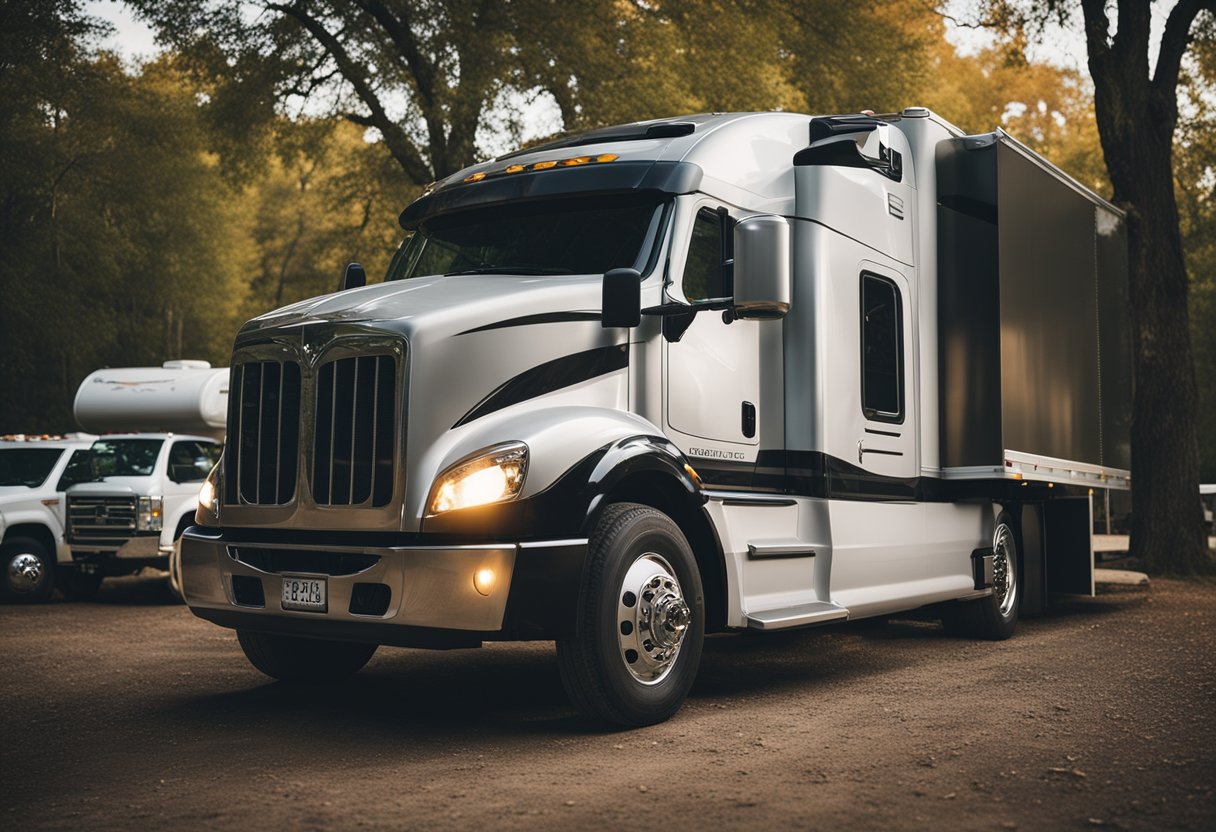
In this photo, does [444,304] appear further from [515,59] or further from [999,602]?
[515,59]

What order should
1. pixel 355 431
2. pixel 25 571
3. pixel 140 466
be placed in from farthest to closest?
pixel 140 466
pixel 25 571
pixel 355 431

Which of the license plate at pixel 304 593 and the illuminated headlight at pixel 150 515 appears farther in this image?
the illuminated headlight at pixel 150 515

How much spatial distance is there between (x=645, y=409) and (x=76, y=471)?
1118 cm

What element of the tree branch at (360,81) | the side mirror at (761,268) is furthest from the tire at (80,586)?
the side mirror at (761,268)

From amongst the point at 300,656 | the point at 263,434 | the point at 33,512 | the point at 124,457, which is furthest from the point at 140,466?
the point at 263,434

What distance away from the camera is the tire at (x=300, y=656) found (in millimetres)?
8242

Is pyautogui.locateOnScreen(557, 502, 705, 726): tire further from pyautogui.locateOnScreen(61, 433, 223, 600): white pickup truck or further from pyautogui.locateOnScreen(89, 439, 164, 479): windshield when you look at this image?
pyautogui.locateOnScreen(89, 439, 164, 479): windshield

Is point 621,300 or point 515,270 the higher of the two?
point 515,270

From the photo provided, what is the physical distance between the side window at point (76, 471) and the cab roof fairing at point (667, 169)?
29.9 ft

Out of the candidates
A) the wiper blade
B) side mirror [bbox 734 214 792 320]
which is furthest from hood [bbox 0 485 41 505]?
side mirror [bbox 734 214 792 320]

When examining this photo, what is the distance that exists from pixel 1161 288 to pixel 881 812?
14492mm

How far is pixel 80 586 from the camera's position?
1648 cm

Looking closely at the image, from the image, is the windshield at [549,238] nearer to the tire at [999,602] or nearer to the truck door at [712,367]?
the truck door at [712,367]

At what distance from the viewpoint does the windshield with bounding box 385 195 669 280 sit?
7613mm
